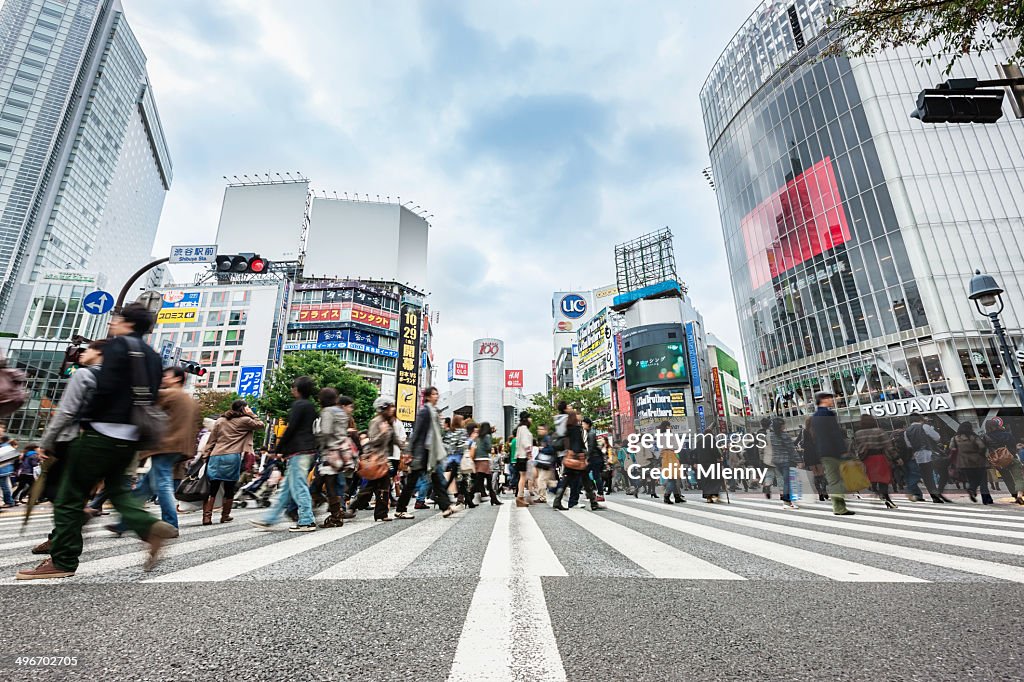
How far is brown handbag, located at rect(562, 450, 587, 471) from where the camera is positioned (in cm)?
759

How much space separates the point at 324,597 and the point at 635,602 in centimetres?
149

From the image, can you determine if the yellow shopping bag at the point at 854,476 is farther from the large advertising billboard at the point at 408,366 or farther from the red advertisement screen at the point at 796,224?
the large advertising billboard at the point at 408,366

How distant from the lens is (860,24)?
6367 millimetres

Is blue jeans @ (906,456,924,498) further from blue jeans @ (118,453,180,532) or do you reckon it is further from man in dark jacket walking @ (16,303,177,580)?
blue jeans @ (118,453,180,532)

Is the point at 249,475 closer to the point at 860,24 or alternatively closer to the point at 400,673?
the point at 400,673

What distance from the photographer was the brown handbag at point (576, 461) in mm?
7594

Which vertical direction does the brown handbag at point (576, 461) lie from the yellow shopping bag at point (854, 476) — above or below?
above

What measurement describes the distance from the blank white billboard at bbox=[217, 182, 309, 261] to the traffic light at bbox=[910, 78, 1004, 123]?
69484 mm

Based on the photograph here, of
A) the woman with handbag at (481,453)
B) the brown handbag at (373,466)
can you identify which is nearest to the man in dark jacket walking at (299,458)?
the brown handbag at (373,466)

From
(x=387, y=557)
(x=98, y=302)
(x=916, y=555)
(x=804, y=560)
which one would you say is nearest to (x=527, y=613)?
(x=387, y=557)

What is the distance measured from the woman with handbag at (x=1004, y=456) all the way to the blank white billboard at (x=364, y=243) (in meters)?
64.6

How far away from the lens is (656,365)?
5112 centimetres

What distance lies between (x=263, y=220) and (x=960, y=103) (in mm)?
74473

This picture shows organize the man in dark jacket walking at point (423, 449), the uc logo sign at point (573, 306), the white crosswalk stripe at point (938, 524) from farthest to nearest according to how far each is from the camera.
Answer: the uc logo sign at point (573, 306) < the man in dark jacket walking at point (423, 449) < the white crosswalk stripe at point (938, 524)
